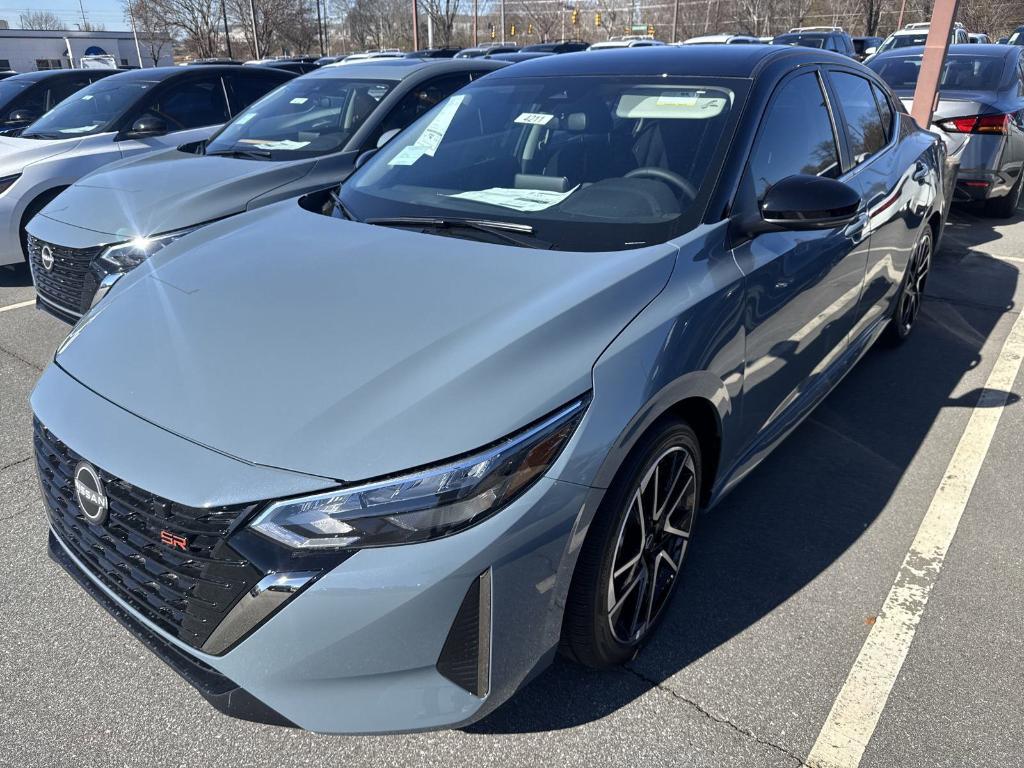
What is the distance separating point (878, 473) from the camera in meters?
3.51

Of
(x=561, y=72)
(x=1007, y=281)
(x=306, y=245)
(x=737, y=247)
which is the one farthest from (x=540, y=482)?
(x=1007, y=281)

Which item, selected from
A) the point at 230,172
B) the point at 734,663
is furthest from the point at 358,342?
the point at 230,172

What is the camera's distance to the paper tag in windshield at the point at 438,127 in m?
3.33

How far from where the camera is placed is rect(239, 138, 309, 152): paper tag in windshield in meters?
5.47

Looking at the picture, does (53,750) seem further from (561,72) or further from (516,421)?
(561,72)

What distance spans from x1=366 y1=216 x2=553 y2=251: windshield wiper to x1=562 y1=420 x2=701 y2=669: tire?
75cm

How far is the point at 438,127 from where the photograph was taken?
344 centimetres

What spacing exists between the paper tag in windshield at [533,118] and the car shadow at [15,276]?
5120 millimetres

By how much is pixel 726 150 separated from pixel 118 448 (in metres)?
2.04

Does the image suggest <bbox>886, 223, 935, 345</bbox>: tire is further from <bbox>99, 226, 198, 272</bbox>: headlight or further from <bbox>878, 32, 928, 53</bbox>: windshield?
<bbox>878, 32, 928, 53</bbox>: windshield

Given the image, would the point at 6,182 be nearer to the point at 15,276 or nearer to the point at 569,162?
the point at 15,276

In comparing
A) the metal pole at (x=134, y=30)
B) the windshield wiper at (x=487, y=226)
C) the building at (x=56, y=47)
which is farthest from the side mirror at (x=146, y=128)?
the building at (x=56, y=47)

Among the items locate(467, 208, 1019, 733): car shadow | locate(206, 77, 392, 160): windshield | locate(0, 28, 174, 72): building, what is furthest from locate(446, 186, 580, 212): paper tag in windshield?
locate(0, 28, 174, 72): building

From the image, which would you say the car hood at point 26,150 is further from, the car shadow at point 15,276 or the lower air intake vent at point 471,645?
the lower air intake vent at point 471,645
